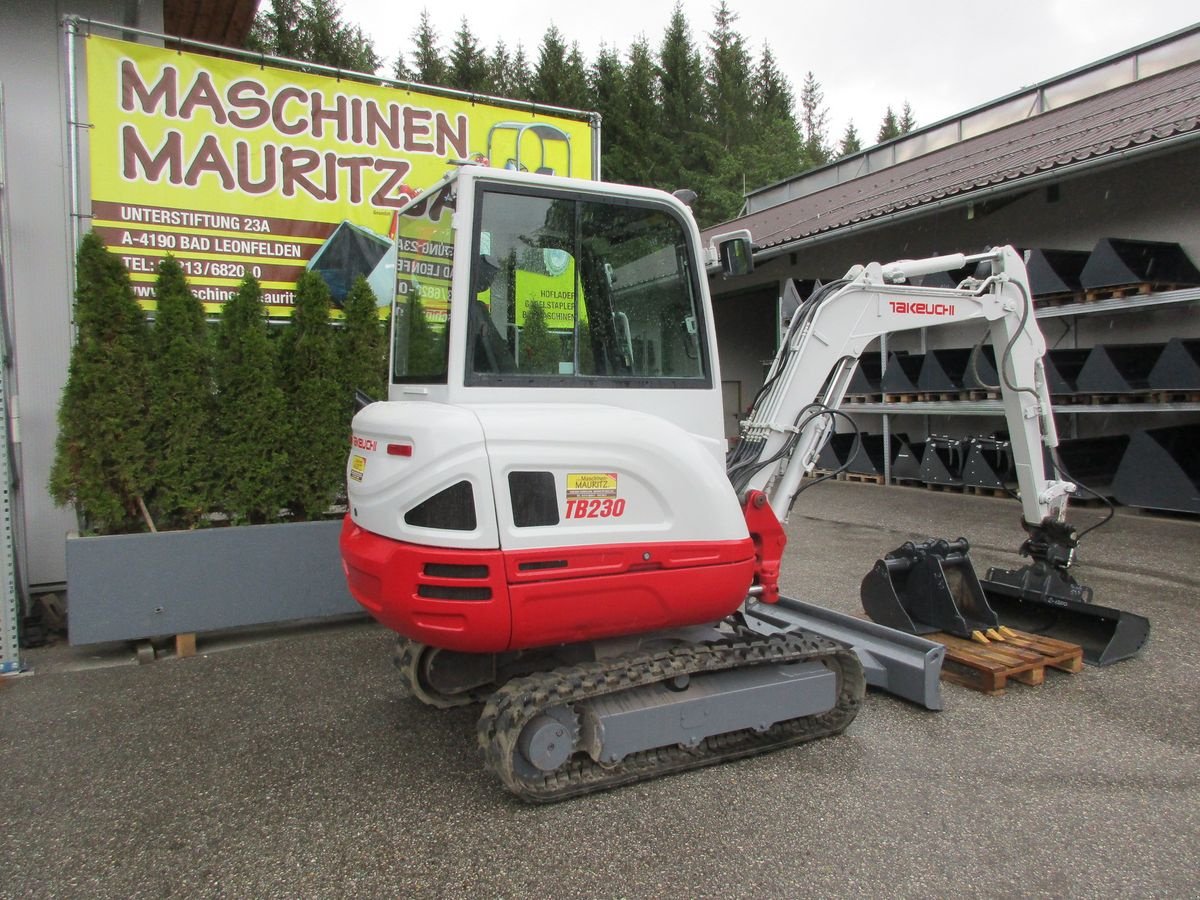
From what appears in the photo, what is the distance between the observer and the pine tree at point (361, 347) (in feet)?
19.3

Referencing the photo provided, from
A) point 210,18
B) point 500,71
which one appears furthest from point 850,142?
point 210,18

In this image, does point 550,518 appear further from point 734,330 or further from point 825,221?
point 734,330

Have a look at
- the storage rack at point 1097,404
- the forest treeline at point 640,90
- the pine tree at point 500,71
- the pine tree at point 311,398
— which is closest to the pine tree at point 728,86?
the forest treeline at point 640,90

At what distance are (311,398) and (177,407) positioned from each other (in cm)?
83

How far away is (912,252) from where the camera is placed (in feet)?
40.8

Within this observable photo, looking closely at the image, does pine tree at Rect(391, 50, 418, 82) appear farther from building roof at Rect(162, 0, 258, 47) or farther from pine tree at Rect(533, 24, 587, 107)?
building roof at Rect(162, 0, 258, 47)


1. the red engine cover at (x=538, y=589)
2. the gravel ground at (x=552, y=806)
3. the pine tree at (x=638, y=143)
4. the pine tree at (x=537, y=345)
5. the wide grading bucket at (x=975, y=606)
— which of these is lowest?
the gravel ground at (x=552, y=806)

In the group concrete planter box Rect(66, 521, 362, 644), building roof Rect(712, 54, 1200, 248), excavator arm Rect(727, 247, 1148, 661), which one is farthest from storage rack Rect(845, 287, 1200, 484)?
concrete planter box Rect(66, 521, 362, 644)

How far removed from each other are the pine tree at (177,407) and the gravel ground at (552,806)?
44.1 inches

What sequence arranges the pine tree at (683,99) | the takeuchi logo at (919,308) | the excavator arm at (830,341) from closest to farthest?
the excavator arm at (830,341) < the takeuchi logo at (919,308) < the pine tree at (683,99)

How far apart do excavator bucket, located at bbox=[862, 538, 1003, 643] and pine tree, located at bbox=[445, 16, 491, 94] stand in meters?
34.4

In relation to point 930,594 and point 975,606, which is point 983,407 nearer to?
point 975,606

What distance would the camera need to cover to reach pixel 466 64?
3616 centimetres

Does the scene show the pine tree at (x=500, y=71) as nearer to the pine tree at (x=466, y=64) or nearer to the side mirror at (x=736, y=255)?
the pine tree at (x=466, y=64)
